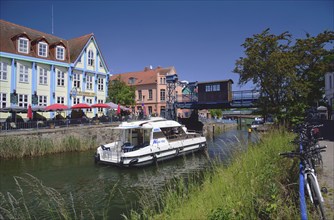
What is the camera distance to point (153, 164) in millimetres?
16531

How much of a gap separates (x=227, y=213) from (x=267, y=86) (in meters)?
14.8

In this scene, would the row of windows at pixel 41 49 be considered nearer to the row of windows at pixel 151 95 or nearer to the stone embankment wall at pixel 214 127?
the stone embankment wall at pixel 214 127

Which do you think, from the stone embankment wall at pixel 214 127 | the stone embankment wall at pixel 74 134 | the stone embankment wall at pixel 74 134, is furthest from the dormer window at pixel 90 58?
the stone embankment wall at pixel 214 127

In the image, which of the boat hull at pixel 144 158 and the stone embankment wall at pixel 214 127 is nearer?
the boat hull at pixel 144 158

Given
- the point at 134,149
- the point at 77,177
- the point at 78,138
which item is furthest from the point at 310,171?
the point at 78,138

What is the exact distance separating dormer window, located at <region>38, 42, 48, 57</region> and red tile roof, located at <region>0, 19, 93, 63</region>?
1.34 ft

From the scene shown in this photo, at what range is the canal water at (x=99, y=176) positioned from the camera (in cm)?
952

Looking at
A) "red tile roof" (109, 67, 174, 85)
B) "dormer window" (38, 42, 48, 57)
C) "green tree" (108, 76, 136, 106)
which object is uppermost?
"red tile roof" (109, 67, 174, 85)

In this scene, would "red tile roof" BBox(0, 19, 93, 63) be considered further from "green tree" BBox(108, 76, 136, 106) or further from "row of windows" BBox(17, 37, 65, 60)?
"green tree" BBox(108, 76, 136, 106)

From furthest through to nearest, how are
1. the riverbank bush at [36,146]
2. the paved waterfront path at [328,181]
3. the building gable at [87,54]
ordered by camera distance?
the building gable at [87,54] → the riverbank bush at [36,146] → the paved waterfront path at [328,181]

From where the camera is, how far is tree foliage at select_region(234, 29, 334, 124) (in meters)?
15.8

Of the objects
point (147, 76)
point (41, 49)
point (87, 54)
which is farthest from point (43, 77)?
point (147, 76)

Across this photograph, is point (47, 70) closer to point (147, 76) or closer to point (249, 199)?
point (249, 199)

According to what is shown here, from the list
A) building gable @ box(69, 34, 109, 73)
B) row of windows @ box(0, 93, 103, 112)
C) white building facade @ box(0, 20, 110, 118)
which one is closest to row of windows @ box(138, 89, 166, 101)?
building gable @ box(69, 34, 109, 73)
